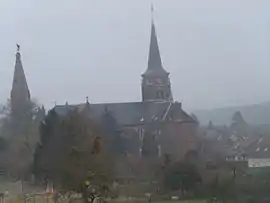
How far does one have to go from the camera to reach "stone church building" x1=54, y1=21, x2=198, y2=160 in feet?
63.4

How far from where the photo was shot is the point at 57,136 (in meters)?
14.0

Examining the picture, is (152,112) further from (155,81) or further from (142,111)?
(155,81)

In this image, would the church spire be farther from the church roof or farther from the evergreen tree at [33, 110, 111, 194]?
the church roof

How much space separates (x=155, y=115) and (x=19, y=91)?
22.4ft

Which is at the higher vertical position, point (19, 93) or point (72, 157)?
point (19, 93)

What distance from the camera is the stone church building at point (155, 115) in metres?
19.3

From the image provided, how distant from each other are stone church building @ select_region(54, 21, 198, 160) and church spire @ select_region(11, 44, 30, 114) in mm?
2633

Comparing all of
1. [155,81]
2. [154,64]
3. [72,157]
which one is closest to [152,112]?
[155,81]

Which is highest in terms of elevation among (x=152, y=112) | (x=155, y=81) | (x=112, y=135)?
(x=155, y=81)

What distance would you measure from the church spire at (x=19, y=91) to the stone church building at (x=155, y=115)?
8.64 feet

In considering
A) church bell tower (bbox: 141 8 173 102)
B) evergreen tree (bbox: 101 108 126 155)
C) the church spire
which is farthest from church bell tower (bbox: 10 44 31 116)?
church bell tower (bbox: 141 8 173 102)

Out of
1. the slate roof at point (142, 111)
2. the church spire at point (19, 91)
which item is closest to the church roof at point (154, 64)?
the slate roof at point (142, 111)

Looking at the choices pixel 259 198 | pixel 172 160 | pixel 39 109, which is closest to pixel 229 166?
pixel 172 160

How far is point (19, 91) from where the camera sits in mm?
24891
